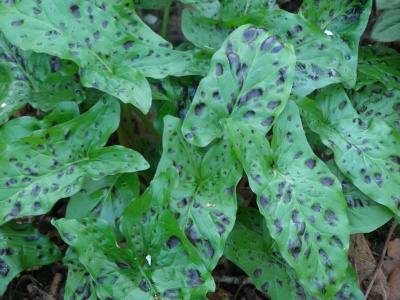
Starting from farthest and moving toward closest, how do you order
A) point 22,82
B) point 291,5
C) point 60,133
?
point 291,5 → point 22,82 → point 60,133

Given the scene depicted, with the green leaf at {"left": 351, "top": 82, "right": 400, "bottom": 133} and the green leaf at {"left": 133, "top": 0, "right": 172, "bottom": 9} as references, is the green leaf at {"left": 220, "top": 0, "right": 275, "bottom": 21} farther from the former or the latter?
the green leaf at {"left": 351, "top": 82, "right": 400, "bottom": 133}

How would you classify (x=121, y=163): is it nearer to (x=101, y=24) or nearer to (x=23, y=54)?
(x=101, y=24)

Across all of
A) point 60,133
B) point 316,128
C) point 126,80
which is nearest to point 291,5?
point 316,128

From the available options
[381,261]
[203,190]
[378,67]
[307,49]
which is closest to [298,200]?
[203,190]

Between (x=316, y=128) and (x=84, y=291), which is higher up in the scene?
(x=316, y=128)

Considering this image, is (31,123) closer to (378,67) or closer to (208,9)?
(208,9)

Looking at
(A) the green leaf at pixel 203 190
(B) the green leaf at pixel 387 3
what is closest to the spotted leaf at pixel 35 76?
(A) the green leaf at pixel 203 190
